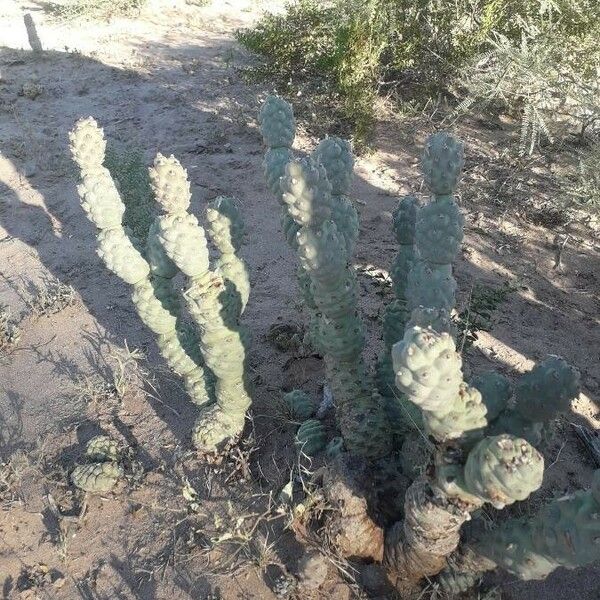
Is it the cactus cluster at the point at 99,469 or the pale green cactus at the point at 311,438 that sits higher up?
the pale green cactus at the point at 311,438

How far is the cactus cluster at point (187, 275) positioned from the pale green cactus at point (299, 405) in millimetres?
256

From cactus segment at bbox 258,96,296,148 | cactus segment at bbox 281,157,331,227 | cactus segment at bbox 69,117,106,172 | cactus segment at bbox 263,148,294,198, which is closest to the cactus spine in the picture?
cactus segment at bbox 69,117,106,172

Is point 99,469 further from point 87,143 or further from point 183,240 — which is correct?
point 87,143

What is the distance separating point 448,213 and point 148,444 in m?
2.30

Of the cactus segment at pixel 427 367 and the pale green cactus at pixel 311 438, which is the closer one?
the cactus segment at pixel 427 367

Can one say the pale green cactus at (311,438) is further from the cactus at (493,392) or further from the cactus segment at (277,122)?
the cactus segment at (277,122)

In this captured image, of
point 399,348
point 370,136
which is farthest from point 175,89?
point 399,348

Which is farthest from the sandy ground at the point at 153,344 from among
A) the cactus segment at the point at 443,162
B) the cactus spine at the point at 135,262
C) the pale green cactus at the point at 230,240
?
the cactus segment at the point at 443,162

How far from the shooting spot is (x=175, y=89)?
844 cm

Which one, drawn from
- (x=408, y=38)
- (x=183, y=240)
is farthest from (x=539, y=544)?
(x=408, y=38)

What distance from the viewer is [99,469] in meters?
3.15

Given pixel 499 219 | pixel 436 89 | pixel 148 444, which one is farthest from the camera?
pixel 436 89

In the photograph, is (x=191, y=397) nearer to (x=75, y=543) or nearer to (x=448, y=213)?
(x=75, y=543)

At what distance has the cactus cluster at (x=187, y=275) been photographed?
103 inches
